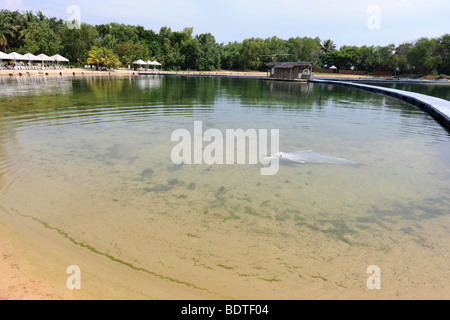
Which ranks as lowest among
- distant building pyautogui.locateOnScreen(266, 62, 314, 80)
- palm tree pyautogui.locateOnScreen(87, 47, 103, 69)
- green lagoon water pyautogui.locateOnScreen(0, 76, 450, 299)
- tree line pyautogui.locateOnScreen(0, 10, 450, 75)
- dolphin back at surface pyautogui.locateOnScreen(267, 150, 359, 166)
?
green lagoon water pyautogui.locateOnScreen(0, 76, 450, 299)

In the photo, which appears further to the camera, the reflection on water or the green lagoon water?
Result: the reflection on water

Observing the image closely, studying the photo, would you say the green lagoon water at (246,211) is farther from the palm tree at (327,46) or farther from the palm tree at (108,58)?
the palm tree at (327,46)

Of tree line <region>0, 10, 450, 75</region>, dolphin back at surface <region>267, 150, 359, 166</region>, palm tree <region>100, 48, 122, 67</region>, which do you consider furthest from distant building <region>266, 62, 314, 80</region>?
dolphin back at surface <region>267, 150, 359, 166</region>

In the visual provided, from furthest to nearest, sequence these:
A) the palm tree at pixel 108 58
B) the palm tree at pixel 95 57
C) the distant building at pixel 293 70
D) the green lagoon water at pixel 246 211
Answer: the palm tree at pixel 108 58 → the palm tree at pixel 95 57 → the distant building at pixel 293 70 → the green lagoon water at pixel 246 211

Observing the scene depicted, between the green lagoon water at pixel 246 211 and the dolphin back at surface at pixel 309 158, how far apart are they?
361 mm

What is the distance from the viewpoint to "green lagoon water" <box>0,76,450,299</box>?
3125 millimetres

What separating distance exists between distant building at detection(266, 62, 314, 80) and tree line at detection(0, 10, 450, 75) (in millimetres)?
15310

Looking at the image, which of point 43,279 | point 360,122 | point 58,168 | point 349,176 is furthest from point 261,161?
point 360,122

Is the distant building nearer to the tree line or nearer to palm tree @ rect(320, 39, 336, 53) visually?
the tree line

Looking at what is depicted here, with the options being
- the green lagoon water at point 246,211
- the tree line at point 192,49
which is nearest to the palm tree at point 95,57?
the tree line at point 192,49

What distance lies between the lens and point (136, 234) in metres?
3.75

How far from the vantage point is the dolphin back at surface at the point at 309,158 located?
6.75 metres

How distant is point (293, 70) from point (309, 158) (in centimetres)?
3790

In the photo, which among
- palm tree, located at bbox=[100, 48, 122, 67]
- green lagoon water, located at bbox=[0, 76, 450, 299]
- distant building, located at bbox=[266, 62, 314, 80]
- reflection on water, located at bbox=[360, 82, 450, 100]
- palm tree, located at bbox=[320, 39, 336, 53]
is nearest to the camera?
green lagoon water, located at bbox=[0, 76, 450, 299]
